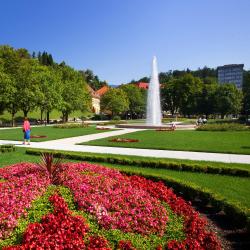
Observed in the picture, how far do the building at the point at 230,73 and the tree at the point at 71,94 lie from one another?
148151mm

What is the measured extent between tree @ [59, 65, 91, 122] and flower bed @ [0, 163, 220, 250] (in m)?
42.1

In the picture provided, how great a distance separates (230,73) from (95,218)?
665 feet

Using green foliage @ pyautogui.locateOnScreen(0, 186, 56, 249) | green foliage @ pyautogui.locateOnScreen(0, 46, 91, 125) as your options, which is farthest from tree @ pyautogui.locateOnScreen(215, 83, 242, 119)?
green foliage @ pyautogui.locateOnScreen(0, 186, 56, 249)

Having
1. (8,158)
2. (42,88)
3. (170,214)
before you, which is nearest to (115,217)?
(170,214)

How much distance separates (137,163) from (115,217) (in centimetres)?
699

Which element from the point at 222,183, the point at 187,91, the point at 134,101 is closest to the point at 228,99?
the point at 187,91

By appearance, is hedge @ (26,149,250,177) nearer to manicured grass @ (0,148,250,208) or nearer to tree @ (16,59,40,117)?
manicured grass @ (0,148,250,208)

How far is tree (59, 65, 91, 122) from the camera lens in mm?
52094

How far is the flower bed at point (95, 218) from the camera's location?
451cm

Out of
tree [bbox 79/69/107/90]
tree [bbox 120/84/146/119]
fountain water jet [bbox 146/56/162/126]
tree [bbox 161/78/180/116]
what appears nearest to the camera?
fountain water jet [bbox 146/56/162/126]

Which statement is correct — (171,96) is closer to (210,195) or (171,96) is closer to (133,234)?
(210,195)

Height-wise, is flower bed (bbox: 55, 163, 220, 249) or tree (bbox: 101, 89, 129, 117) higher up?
tree (bbox: 101, 89, 129, 117)

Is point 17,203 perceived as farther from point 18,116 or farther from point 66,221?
point 18,116

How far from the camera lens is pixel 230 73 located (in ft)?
633
